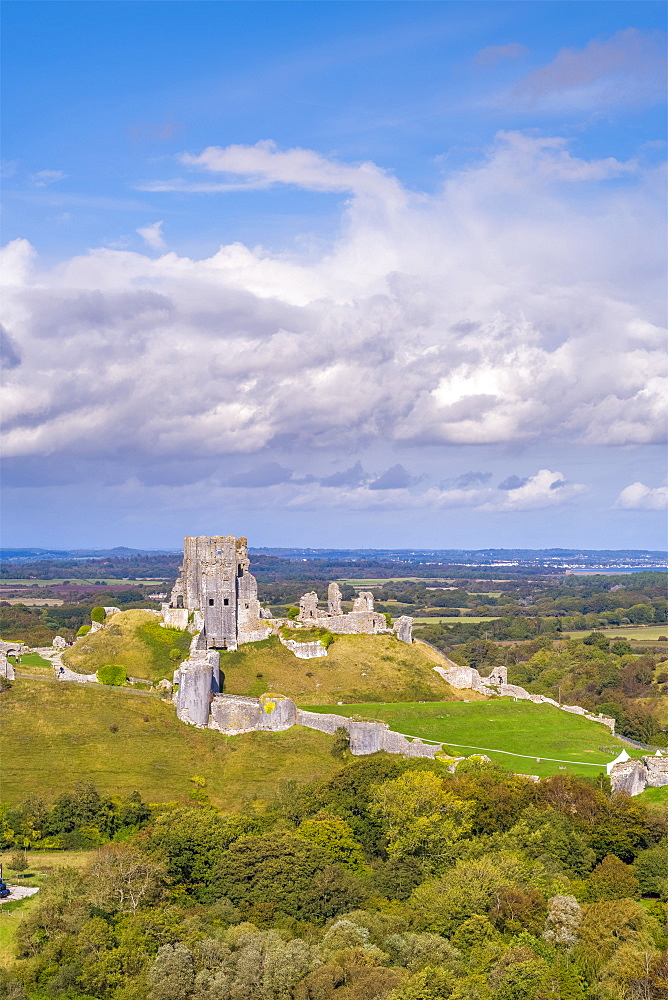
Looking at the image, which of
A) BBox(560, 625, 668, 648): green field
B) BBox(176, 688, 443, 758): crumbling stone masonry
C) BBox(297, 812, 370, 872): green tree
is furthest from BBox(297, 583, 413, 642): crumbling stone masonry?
BBox(560, 625, 668, 648): green field

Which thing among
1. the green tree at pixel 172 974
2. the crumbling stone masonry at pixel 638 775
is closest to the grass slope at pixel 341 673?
the crumbling stone masonry at pixel 638 775

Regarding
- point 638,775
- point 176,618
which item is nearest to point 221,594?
point 176,618

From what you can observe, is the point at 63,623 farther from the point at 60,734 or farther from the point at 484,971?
the point at 484,971

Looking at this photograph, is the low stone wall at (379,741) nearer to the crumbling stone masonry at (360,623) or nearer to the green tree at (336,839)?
the green tree at (336,839)

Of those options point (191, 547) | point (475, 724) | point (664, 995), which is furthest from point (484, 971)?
point (191, 547)

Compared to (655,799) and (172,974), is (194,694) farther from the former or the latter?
(172,974)

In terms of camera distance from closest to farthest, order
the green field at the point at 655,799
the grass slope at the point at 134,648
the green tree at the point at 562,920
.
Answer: the green tree at the point at 562,920 → the green field at the point at 655,799 → the grass slope at the point at 134,648
